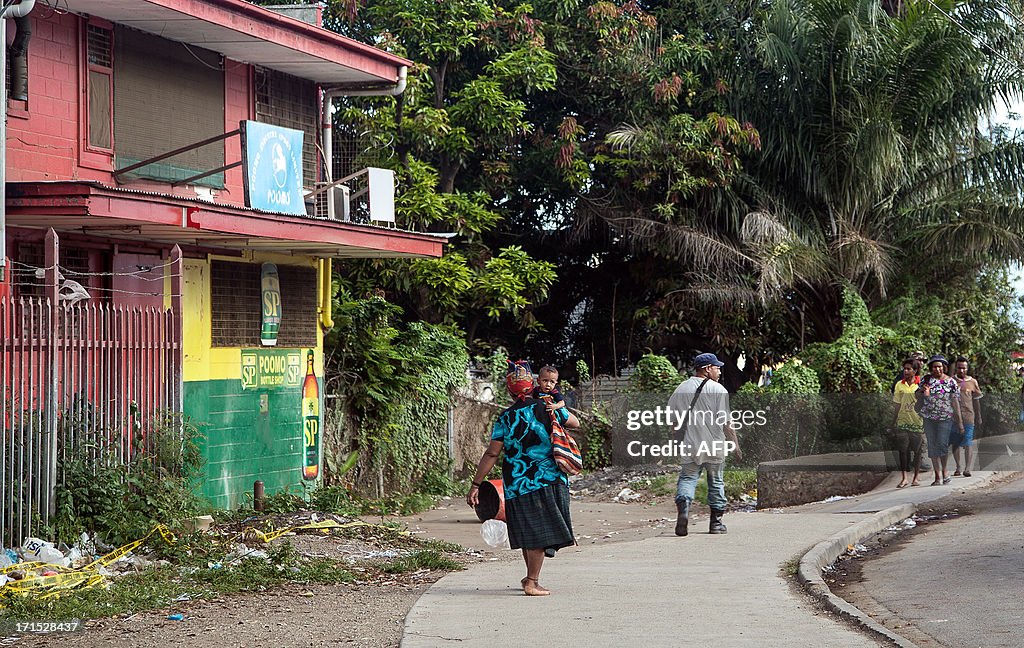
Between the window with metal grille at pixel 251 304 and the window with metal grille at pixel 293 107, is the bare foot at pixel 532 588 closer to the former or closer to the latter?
the window with metal grille at pixel 251 304

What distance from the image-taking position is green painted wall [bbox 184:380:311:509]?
14.0m

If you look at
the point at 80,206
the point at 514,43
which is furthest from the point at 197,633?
the point at 514,43

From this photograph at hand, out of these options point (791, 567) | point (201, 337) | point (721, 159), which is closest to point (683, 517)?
point (791, 567)

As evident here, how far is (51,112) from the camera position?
1253 centimetres

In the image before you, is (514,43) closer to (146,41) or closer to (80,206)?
(146,41)

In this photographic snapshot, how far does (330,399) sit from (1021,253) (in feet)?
47.4

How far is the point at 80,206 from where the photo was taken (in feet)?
36.5

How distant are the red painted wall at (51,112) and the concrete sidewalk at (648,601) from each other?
18.7ft

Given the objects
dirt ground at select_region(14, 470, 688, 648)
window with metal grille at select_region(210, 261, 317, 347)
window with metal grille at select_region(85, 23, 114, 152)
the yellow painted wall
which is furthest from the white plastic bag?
window with metal grille at select_region(85, 23, 114, 152)

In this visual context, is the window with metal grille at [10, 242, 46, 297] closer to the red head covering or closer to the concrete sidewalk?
the concrete sidewalk

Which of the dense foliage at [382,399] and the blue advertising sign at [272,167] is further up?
the blue advertising sign at [272,167]

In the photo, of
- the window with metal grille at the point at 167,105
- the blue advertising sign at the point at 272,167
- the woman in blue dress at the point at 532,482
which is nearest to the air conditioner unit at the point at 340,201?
the blue advertising sign at the point at 272,167

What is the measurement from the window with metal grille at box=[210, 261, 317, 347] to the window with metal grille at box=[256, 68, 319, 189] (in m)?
1.31

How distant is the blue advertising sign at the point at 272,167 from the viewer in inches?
537
